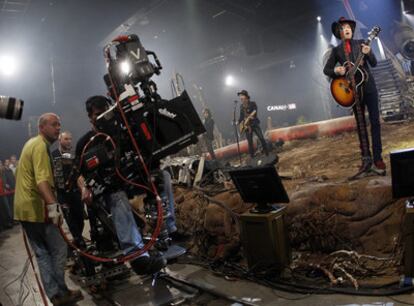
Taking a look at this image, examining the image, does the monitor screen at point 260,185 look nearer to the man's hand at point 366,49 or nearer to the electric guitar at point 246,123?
the man's hand at point 366,49

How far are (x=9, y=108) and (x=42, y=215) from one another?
1.52 m

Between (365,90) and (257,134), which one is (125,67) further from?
(257,134)

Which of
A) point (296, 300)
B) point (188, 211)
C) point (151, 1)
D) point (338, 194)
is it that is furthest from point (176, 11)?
point (296, 300)

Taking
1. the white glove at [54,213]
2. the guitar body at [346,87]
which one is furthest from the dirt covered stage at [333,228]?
the white glove at [54,213]

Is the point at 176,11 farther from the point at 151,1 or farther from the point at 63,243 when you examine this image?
the point at 63,243

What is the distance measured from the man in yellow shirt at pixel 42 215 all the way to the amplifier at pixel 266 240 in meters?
2.05

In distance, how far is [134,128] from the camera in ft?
10.2

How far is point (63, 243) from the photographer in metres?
3.68

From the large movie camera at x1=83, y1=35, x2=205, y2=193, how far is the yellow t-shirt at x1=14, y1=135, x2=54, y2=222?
1.81ft

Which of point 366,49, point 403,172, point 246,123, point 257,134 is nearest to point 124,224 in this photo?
point 403,172

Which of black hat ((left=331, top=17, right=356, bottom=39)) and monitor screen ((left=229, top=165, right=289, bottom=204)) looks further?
black hat ((left=331, top=17, right=356, bottom=39))

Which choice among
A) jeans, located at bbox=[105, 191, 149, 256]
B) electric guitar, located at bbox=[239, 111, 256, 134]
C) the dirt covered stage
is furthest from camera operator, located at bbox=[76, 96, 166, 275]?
electric guitar, located at bbox=[239, 111, 256, 134]

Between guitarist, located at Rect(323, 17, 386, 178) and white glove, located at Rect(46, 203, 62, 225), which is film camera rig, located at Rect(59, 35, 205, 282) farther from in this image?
guitarist, located at Rect(323, 17, 386, 178)

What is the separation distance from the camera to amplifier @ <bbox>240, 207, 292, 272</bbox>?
3.39 metres
